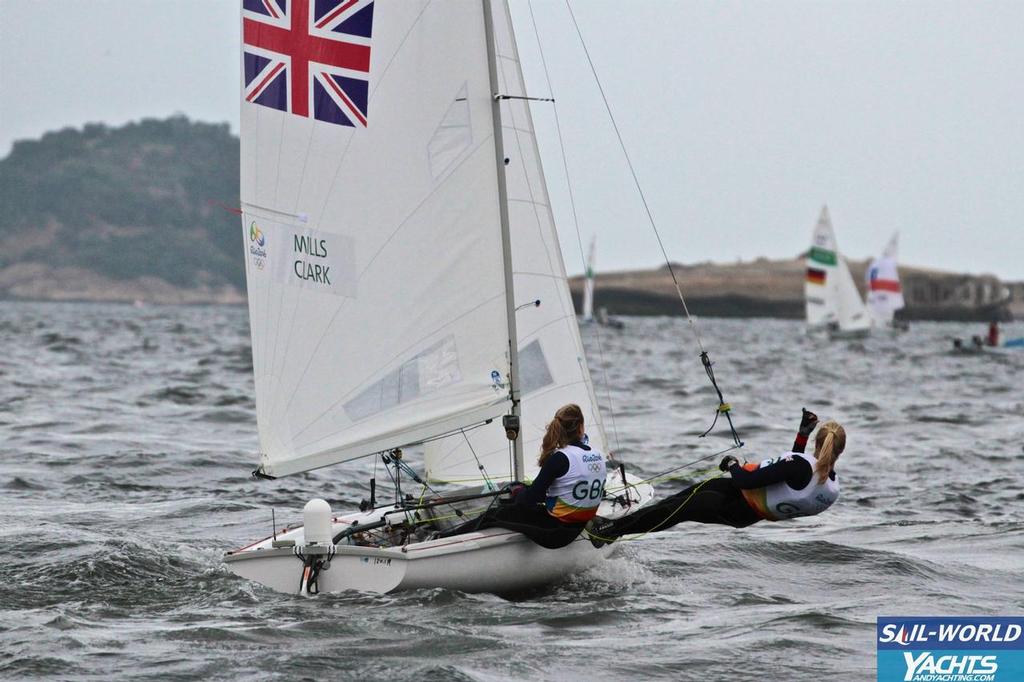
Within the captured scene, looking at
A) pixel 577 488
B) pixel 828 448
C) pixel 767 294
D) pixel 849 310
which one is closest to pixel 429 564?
pixel 577 488

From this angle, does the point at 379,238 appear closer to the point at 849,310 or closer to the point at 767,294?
the point at 849,310

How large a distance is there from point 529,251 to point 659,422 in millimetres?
10426

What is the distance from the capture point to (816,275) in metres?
52.8

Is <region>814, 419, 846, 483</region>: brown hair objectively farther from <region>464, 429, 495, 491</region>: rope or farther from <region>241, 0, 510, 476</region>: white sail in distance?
<region>464, 429, 495, 491</region>: rope

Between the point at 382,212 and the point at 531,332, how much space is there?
1586mm

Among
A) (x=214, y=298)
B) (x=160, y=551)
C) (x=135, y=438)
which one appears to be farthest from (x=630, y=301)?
(x=160, y=551)

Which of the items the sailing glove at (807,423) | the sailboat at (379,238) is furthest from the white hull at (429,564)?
the sailing glove at (807,423)

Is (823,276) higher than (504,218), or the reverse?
(823,276)

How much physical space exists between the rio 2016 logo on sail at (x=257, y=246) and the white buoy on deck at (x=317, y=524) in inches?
70.7

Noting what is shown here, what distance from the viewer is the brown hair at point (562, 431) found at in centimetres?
816

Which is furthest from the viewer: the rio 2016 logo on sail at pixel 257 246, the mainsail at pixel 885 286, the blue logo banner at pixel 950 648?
the mainsail at pixel 885 286

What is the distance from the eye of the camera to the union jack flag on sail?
8484 mm

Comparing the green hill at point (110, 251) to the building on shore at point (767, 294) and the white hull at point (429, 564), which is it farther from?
the white hull at point (429, 564)

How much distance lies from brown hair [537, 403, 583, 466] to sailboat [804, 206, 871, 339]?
44.8 meters
